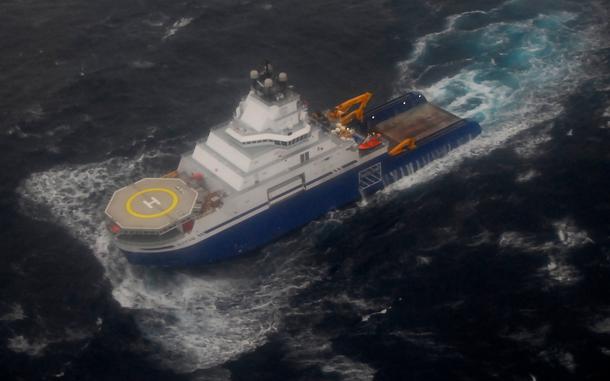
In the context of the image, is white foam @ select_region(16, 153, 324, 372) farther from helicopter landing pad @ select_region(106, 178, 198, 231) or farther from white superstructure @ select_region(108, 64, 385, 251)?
helicopter landing pad @ select_region(106, 178, 198, 231)

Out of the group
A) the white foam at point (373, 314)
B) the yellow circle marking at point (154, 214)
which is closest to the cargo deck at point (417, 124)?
the white foam at point (373, 314)

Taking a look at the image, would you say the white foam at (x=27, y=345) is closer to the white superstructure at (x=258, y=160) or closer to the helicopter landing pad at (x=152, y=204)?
the white superstructure at (x=258, y=160)

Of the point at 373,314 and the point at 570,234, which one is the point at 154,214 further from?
the point at 570,234

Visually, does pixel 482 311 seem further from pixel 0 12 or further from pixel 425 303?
pixel 0 12

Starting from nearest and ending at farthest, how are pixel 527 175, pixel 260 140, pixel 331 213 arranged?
1. pixel 260 140
2. pixel 331 213
3. pixel 527 175

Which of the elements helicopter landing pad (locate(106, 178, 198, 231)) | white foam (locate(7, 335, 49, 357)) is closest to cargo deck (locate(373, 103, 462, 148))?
Answer: helicopter landing pad (locate(106, 178, 198, 231))

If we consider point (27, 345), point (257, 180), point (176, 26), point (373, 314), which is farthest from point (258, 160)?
point (176, 26)
